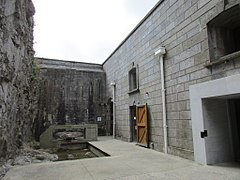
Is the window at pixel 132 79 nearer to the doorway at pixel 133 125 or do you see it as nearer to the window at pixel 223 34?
the doorway at pixel 133 125

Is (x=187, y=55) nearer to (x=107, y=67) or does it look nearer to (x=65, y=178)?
(x=65, y=178)

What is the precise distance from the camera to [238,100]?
13.3 feet

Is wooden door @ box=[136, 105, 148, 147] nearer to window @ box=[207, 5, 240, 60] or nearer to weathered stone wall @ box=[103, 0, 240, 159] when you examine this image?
weathered stone wall @ box=[103, 0, 240, 159]

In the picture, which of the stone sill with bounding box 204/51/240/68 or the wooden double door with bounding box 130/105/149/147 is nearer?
the stone sill with bounding box 204/51/240/68

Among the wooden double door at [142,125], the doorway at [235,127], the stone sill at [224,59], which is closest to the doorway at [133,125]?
the wooden double door at [142,125]

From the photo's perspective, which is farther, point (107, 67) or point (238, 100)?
point (107, 67)

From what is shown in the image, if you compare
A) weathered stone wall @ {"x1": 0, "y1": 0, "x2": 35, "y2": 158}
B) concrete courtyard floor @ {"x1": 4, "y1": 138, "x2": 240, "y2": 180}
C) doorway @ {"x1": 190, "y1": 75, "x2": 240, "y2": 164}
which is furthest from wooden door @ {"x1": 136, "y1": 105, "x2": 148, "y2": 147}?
weathered stone wall @ {"x1": 0, "y1": 0, "x2": 35, "y2": 158}

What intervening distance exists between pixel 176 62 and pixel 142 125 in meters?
2.72

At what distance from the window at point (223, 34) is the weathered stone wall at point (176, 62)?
0.12 meters

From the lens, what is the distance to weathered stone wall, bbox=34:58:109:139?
9836 mm

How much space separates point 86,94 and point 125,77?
11.7 feet

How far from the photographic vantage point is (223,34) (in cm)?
396

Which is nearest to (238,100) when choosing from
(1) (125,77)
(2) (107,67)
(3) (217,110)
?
(3) (217,110)

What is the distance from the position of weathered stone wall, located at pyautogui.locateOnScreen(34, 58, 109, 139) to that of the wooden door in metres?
4.71
